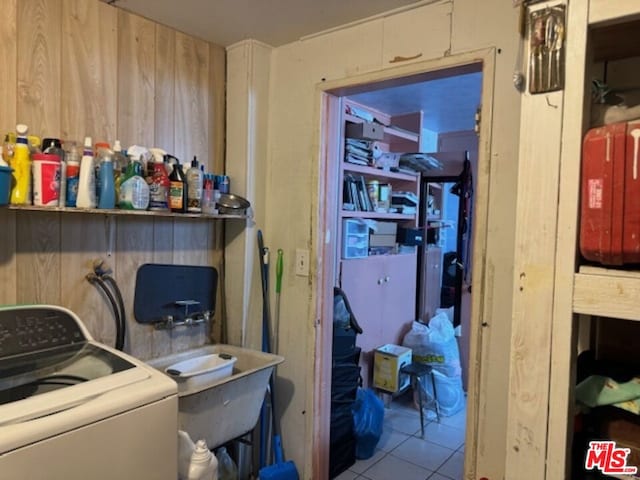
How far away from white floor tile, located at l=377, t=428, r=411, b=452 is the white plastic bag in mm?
577

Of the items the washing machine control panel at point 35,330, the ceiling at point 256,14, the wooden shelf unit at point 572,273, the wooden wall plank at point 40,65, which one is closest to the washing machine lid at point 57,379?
the washing machine control panel at point 35,330

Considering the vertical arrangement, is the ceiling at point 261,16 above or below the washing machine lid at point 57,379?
above

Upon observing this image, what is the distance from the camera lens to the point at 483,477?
158 cm

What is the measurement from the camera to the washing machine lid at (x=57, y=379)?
3.16 ft

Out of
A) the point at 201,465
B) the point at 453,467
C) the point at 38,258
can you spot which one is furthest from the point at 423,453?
the point at 38,258

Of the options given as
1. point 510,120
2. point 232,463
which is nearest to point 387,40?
point 510,120

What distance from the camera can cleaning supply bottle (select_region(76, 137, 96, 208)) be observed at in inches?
60.8

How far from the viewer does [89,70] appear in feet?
5.72

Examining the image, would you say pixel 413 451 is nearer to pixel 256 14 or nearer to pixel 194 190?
pixel 194 190

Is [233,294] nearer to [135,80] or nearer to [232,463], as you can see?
[232,463]

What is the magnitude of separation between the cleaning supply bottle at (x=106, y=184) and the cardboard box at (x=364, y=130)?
5.45 ft

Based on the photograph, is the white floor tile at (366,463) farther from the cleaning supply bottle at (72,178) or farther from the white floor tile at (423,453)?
the cleaning supply bottle at (72,178)

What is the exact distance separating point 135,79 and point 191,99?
11.2 inches

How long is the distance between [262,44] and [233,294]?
1.23m
